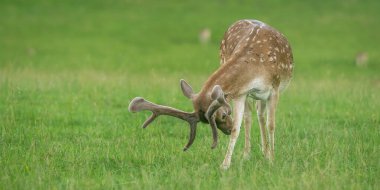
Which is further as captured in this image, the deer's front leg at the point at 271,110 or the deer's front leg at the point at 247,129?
the deer's front leg at the point at 247,129

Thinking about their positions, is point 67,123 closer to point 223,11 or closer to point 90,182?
point 90,182

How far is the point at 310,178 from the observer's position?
6867 mm

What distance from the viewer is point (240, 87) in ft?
25.4

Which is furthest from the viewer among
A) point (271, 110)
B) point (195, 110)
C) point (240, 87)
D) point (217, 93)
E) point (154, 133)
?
point (154, 133)

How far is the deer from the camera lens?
732 cm

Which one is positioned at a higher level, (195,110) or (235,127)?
(195,110)

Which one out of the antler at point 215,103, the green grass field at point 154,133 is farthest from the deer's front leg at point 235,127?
the antler at point 215,103

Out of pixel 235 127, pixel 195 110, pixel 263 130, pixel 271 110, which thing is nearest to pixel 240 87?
pixel 235 127

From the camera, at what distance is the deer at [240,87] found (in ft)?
24.0

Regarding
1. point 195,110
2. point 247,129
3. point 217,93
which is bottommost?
point 247,129

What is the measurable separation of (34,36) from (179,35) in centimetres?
643

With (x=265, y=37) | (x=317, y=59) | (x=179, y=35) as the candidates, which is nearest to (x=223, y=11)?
(x=179, y=35)

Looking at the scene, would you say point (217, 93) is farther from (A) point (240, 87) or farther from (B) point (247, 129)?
(B) point (247, 129)

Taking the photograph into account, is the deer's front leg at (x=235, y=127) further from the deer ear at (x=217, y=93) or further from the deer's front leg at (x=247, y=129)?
the deer ear at (x=217, y=93)
